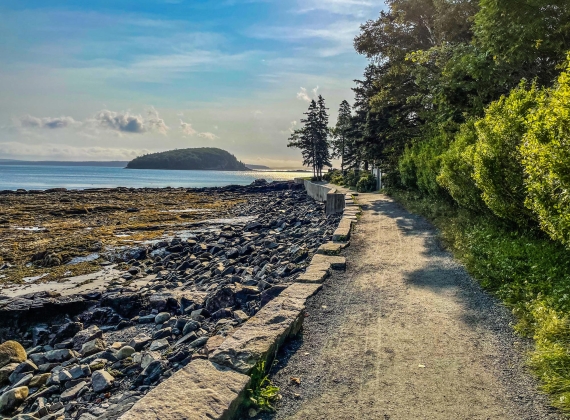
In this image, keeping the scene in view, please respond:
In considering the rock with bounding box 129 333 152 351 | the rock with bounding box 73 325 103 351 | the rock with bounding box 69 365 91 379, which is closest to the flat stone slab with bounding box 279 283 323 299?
the rock with bounding box 129 333 152 351

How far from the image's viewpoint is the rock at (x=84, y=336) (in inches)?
251

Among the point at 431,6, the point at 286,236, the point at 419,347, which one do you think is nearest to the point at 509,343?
the point at 419,347

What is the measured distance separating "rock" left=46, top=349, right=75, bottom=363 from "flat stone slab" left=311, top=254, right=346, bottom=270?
13.6ft

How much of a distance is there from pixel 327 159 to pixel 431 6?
40699 millimetres

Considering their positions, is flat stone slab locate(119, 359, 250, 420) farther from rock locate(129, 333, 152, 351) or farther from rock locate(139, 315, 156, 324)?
rock locate(139, 315, 156, 324)

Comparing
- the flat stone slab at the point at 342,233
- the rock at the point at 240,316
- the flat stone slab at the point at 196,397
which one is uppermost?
the flat stone slab at the point at 342,233

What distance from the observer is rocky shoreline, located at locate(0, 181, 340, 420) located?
14.9 feet

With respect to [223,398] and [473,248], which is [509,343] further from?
[473,248]

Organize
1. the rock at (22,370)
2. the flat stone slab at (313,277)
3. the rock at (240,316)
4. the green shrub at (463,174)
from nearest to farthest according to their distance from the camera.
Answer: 1. the rock at (22,370)
2. the rock at (240,316)
3. the flat stone slab at (313,277)
4. the green shrub at (463,174)

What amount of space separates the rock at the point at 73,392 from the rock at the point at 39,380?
577 millimetres

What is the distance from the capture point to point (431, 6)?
21078 mm

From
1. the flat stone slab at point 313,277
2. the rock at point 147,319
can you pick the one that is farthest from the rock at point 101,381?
the flat stone slab at point 313,277

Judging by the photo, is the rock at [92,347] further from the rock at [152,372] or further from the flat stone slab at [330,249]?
the flat stone slab at [330,249]

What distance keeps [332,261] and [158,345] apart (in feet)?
11.2
